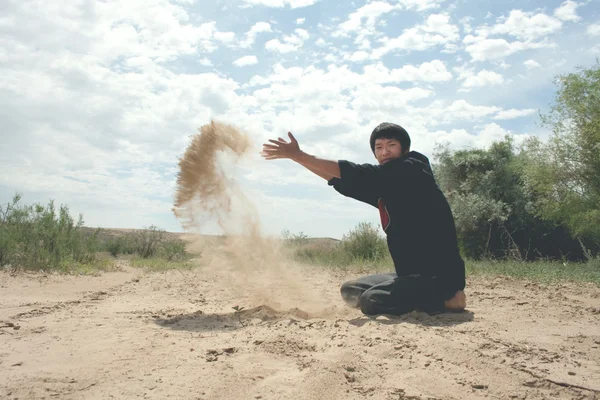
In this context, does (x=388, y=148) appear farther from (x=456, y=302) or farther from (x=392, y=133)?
(x=456, y=302)

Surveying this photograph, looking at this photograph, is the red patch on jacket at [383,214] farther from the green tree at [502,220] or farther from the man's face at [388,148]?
the green tree at [502,220]

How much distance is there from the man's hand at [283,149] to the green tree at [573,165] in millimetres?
10678

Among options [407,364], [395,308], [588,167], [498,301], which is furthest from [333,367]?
[588,167]

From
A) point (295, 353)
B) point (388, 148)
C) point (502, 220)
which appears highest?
point (388, 148)

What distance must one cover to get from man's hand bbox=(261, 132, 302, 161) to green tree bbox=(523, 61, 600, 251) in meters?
10.7

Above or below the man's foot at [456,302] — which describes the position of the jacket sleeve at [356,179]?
above

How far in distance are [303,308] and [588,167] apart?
11.3 m

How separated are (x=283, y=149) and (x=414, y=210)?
136 centimetres

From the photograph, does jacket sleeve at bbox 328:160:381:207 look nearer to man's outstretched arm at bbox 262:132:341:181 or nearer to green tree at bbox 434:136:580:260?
man's outstretched arm at bbox 262:132:341:181

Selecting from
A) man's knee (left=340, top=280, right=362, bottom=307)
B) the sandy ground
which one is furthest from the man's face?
the sandy ground

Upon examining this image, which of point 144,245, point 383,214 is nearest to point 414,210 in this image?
point 383,214

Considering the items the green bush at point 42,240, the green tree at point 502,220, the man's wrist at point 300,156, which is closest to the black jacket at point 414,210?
the man's wrist at point 300,156

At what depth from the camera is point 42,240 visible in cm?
958

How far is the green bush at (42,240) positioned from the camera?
863cm
